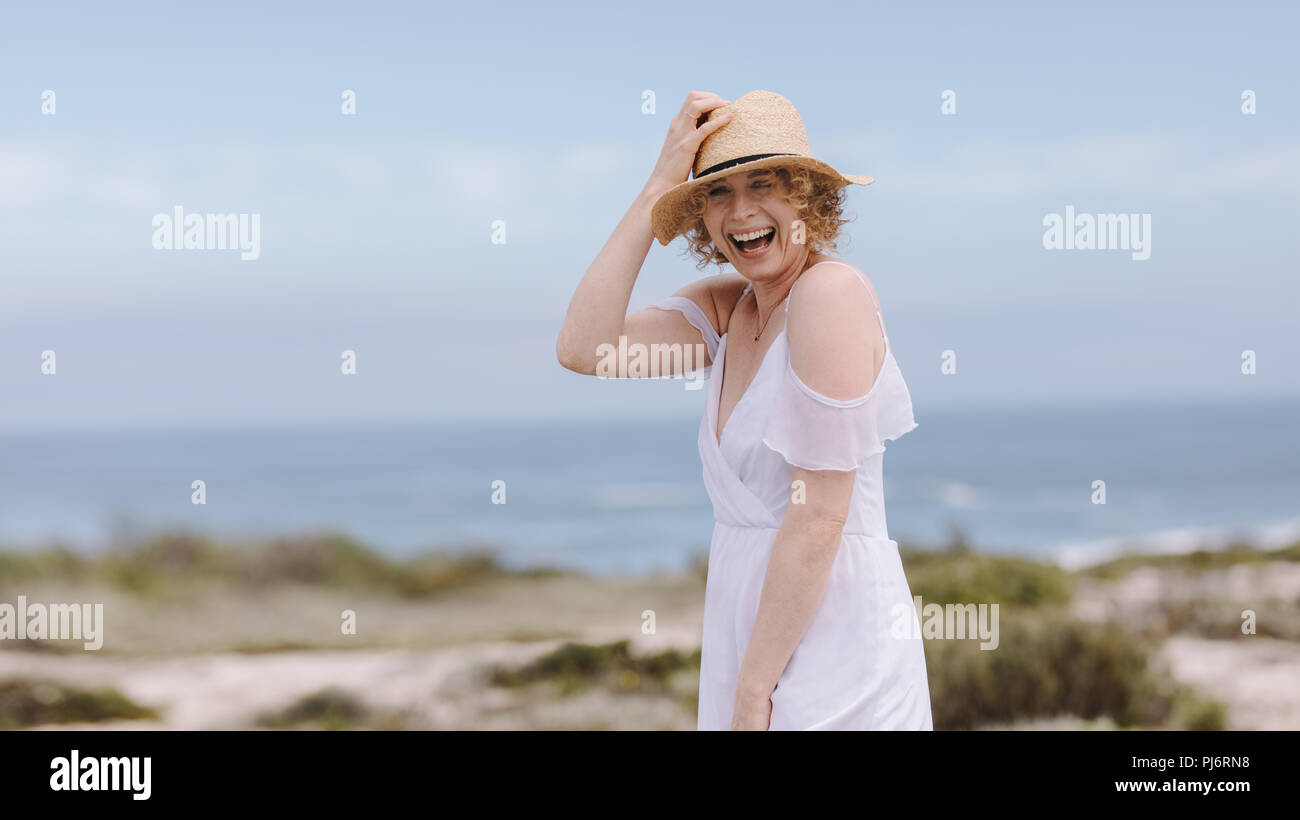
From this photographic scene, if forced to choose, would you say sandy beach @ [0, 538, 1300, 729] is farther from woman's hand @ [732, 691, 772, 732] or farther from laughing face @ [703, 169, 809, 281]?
laughing face @ [703, 169, 809, 281]

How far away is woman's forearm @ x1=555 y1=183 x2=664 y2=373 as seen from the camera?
192cm

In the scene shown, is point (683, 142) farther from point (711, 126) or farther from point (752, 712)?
point (752, 712)

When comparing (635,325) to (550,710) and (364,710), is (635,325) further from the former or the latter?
(364,710)

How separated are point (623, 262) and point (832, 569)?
26.7 inches

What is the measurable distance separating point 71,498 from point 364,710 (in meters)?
32.2

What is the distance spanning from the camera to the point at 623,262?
192 cm

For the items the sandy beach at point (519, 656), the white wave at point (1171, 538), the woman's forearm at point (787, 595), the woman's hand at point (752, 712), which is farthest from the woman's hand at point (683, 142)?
the white wave at point (1171, 538)

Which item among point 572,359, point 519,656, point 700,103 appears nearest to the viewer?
point 700,103

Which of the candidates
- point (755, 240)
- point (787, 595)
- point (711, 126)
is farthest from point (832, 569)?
point (711, 126)

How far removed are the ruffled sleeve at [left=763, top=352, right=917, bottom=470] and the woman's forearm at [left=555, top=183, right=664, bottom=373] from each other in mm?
369

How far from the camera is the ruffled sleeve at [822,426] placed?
5.40ft

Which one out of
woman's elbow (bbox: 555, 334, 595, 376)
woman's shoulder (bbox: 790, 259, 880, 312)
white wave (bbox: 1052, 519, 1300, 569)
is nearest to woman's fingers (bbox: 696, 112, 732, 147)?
woman's shoulder (bbox: 790, 259, 880, 312)
